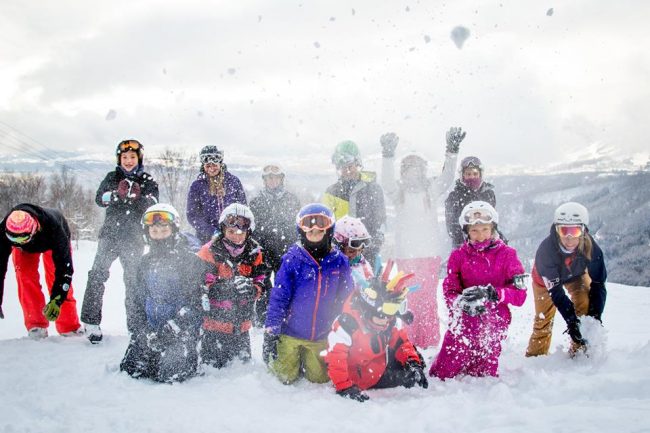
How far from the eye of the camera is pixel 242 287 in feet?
14.3

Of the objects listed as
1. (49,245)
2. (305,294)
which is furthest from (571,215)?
(49,245)

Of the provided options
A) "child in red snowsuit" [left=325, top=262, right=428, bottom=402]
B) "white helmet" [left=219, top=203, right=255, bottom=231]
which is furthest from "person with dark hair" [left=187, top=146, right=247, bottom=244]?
"child in red snowsuit" [left=325, top=262, right=428, bottom=402]

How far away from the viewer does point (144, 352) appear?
411 centimetres

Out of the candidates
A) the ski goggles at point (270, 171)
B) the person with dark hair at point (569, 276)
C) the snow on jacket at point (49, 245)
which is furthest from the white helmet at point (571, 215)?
the snow on jacket at point (49, 245)

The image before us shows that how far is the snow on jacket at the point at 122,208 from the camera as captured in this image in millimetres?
5199

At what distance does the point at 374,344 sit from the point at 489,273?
4.16 feet

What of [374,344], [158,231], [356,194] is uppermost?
[356,194]

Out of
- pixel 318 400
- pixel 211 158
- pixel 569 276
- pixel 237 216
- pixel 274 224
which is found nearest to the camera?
pixel 318 400

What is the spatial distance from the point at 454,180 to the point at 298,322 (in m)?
2.67

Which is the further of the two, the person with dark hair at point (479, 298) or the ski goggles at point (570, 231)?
the ski goggles at point (570, 231)

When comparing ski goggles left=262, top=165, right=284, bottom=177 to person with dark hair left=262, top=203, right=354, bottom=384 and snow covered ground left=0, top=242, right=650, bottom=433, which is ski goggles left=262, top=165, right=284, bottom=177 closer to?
person with dark hair left=262, top=203, right=354, bottom=384

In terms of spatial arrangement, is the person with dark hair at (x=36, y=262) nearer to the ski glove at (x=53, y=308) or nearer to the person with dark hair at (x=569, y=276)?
the ski glove at (x=53, y=308)

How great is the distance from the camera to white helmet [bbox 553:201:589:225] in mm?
4297

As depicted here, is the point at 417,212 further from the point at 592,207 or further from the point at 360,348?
the point at 592,207
